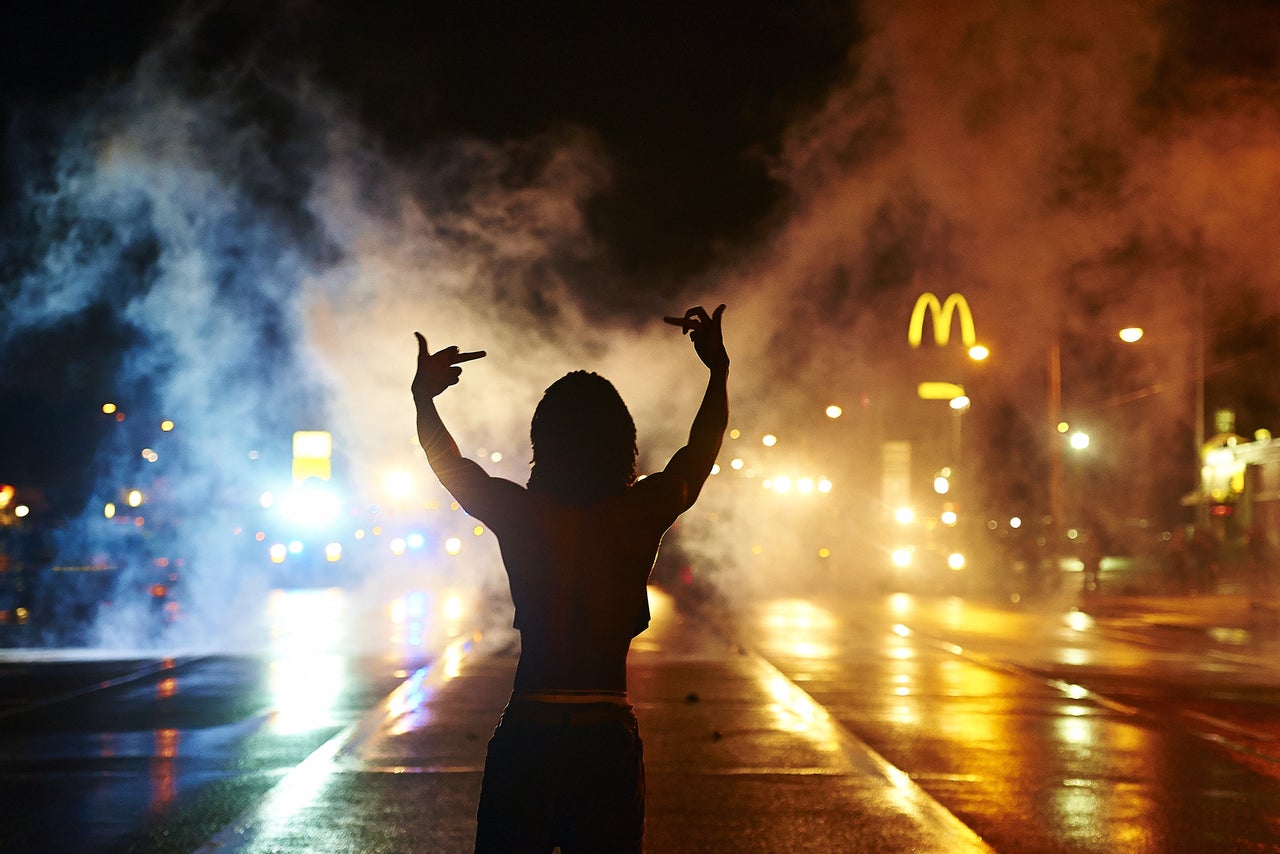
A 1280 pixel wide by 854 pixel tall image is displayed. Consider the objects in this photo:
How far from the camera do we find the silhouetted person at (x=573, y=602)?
9.07 ft

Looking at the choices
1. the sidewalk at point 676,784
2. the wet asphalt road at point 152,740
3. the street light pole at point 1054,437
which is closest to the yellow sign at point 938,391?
the street light pole at point 1054,437

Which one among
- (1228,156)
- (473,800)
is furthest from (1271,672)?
(473,800)

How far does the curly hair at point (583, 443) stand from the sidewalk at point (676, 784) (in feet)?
10.3

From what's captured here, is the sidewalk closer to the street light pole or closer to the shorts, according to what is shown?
the shorts

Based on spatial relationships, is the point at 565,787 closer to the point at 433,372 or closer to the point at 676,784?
the point at 433,372

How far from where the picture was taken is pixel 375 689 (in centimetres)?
1115

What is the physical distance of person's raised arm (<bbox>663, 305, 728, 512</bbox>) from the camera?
3.05m

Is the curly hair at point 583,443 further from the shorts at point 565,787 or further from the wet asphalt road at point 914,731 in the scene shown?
the wet asphalt road at point 914,731

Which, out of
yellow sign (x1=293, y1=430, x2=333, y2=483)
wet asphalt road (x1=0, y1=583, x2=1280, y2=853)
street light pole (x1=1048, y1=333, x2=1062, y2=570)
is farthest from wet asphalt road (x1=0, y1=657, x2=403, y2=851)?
street light pole (x1=1048, y1=333, x2=1062, y2=570)

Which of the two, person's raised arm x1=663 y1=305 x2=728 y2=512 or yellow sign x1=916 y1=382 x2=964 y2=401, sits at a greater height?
yellow sign x1=916 y1=382 x2=964 y2=401

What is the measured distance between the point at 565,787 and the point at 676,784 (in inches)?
174

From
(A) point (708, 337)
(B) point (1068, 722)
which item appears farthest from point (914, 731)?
(A) point (708, 337)

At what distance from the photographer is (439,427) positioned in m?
3.07

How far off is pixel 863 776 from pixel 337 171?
401 inches
